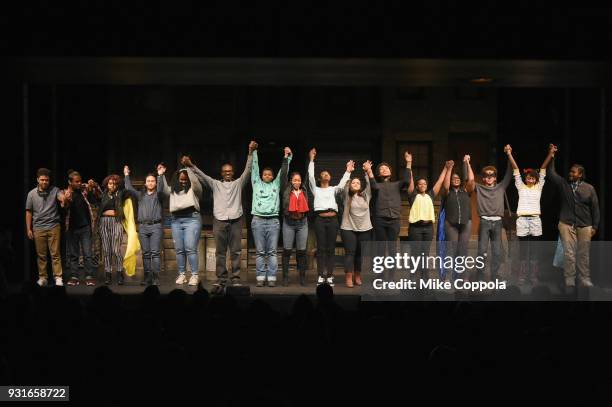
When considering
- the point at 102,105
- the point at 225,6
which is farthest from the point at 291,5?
the point at 102,105

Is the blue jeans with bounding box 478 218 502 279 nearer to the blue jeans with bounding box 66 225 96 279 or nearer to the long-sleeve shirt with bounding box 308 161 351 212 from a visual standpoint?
the long-sleeve shirt with bounding box 308 161 351 212

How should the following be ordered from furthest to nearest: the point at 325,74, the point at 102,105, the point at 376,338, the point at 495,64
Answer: the point at 102,105 → the point at 325,74 → the point at 495,64 → the point at 376,338

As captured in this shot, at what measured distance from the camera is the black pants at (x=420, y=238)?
35.5ft

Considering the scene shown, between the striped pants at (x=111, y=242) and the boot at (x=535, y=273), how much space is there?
5702mm

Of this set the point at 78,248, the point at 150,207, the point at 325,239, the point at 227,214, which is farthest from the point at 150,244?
the point at 325,239

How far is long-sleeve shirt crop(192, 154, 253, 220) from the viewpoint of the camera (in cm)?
1096

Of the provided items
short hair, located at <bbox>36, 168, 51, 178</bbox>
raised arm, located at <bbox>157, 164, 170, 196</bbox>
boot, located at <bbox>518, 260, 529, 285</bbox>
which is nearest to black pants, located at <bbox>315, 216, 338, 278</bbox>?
raised arm, located at <bbox>157, 164, 170, 196</bbox>

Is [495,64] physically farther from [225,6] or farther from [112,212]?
[112,212]

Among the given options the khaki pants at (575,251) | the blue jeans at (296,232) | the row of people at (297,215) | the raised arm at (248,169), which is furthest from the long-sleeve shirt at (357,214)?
the khaki pants at (575,251)

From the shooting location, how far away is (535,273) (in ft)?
37.7

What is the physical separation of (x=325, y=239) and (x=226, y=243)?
4.47 ft

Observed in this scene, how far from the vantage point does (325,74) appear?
27.9ft

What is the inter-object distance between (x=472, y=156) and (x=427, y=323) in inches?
351

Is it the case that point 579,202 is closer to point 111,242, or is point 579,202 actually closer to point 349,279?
point 349,279
